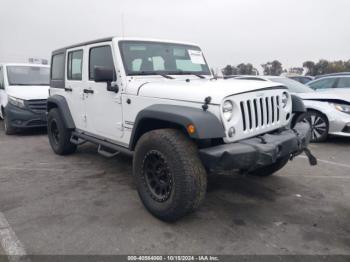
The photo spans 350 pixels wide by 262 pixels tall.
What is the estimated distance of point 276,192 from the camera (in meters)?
4.09

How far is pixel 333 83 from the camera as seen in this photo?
29.4ft

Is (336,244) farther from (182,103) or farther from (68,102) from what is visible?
(68,102)

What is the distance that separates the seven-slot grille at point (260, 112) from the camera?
314 cm

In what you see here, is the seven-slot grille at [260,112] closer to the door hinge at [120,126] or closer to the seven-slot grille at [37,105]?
the door hinge at [120,126]

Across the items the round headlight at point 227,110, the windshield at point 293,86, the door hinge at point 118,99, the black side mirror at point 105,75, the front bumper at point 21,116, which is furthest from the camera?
the front bumper at point 21,116

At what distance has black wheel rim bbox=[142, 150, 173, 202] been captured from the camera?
10.4 feet

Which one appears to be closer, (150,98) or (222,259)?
(222,259)

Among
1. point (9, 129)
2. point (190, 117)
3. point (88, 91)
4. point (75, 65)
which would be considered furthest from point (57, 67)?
point (190, 117)

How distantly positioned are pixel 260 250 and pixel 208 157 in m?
0.91

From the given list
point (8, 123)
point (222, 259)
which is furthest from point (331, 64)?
point (222, 259)

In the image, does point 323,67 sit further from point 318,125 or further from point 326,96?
point 318,125

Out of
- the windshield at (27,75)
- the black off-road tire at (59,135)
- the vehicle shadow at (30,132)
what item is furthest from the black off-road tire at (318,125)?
the windshield at (27,75)

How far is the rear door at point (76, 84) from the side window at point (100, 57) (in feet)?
0.79

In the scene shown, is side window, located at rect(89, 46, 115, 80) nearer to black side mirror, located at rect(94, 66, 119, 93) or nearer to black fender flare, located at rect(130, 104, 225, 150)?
black side mirror, located at rect(94, 66, 119, 93)
